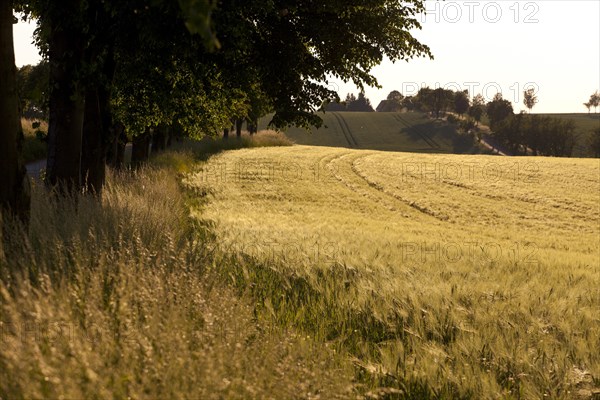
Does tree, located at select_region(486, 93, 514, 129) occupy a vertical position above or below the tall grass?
above

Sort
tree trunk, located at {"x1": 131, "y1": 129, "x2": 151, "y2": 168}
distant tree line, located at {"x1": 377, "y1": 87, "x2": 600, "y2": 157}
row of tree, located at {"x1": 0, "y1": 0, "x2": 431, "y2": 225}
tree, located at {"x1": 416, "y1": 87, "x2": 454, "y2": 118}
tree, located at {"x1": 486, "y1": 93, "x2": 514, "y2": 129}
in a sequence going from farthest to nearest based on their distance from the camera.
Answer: tree, located at {"x1": 416, "y1": 87, "x2": 454, "y2": 118} → tree, located at {"x1": 486, "y1": 93, "x2": 514, "y2": 129} → distant tree line, located at {"x1": 377, "y1": 87, "x2": 600, "y2": 157} → tree trunk, located at {"x1": 131, "y1": 129, "x2": 151, "y2": 168} → row of tree, located at {"x1": 0, "y1": 0, "x2": 431, "y2": 225}

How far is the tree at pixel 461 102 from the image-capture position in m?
173

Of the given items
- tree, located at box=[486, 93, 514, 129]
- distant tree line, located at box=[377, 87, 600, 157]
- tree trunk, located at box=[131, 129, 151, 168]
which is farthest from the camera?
tree, located at box=[486, 93, 514, 129]

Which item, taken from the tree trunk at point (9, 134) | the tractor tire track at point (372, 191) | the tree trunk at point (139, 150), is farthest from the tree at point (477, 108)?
the tree trunk at point (9, 134)

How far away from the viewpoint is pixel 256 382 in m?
3.73

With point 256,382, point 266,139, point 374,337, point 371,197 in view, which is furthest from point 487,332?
point 266,139

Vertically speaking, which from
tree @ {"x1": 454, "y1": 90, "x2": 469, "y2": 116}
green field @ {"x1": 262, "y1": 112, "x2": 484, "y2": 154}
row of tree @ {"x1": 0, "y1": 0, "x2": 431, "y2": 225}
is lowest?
row of tree @ {"x1": 0, "y1": 0, "x2": 431, "y2": 225}

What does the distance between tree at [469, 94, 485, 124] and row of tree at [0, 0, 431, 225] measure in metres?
158

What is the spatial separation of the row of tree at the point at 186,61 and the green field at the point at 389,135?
113 m

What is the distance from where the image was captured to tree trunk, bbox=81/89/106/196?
1194cm

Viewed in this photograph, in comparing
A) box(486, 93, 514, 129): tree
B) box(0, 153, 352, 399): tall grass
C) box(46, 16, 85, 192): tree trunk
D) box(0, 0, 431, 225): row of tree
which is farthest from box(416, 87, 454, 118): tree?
box(0, 153, 352, 399): tall grass

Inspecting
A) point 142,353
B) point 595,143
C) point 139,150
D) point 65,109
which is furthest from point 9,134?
point 595,143

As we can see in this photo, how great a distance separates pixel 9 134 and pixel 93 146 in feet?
16.0

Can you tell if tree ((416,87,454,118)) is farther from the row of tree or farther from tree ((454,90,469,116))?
the row of tree
